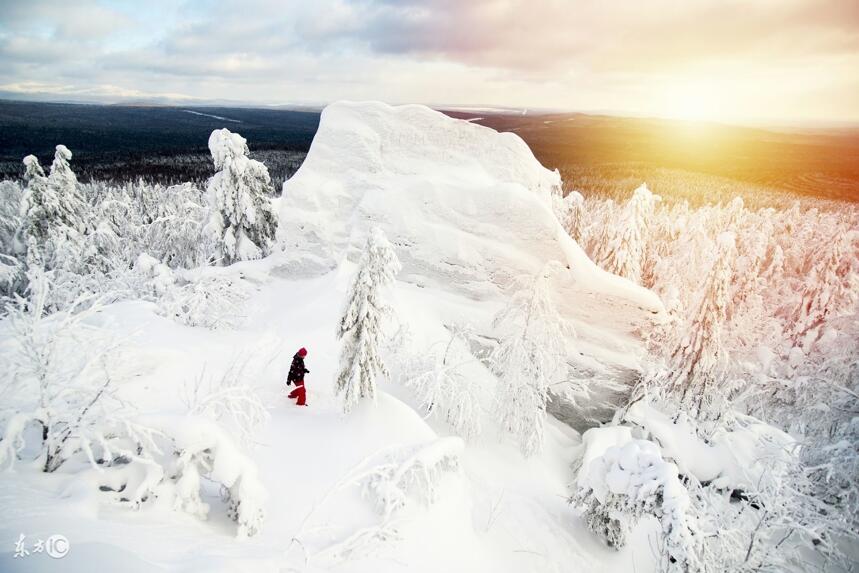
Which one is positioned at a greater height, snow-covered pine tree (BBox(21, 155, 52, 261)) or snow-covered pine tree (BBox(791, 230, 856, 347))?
snow-covered pine tree (BBox(21, 155, 52, 261))

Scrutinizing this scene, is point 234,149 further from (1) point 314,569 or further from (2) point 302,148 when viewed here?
(2) point 302,148

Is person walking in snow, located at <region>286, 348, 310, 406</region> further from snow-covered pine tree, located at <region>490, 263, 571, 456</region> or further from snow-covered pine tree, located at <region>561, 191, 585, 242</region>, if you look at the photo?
snow-covered pine tree, located at <region>561, 191, 585, 242</region>

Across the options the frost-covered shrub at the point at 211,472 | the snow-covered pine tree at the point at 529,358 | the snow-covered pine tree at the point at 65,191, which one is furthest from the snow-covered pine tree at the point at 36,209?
the snow-covered pine tree at the point at 529,358

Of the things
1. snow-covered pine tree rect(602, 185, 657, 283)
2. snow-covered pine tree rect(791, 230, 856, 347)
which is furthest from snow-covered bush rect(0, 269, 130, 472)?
snow-covered pine tree rect(791, 230, 856, 347)

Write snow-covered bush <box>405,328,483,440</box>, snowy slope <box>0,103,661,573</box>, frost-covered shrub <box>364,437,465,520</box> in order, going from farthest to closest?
1. snow-covered bush <box>405,328,483,440</box>
2. frost-covered shrub <box>364,437,465,520</box>
3. snowy slope <box>0,103,661,573</box>

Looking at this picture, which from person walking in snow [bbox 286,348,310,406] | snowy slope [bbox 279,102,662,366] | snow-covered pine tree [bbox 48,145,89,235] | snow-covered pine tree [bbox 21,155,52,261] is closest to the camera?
person walking in snow [bbox 286,348,310,406]

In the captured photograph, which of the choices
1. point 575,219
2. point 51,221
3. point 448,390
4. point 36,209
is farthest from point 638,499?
point 575,219

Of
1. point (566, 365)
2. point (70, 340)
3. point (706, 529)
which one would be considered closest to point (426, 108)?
point (566, 365)
